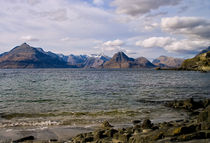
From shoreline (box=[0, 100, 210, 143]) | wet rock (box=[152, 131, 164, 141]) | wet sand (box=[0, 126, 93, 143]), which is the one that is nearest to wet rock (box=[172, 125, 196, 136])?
wet rock (box=[152, 131, 164, 141])

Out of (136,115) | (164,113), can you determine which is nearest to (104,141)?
(136,115)

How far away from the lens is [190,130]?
10156 mm

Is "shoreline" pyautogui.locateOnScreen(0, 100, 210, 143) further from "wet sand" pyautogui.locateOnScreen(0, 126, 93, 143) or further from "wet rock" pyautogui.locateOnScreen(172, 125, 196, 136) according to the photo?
"wet rock" pyautogui.locateOnScreen(172, 125, 196, 136)

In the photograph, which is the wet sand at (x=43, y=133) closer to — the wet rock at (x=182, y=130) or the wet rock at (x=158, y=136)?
the wet rock at (x=158, y=136)

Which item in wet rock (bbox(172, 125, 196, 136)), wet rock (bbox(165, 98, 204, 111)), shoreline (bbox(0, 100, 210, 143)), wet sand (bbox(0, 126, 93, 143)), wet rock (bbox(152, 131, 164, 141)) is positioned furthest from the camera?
wet rock (bbox(165, 98, 204, 111))

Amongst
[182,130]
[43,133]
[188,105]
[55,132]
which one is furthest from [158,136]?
[188,105]

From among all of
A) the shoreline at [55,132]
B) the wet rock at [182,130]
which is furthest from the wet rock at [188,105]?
the wet rock at [182,130]

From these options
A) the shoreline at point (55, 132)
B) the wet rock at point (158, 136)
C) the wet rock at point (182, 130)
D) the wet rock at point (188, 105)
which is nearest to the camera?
the wet rock at point (158, 136)

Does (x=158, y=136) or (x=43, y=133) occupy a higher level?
(x=158, y=136)

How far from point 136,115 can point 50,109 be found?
35.3ft

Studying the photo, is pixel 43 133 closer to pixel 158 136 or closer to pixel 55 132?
pixel 55 132

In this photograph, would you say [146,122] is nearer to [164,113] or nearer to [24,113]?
[164,113]

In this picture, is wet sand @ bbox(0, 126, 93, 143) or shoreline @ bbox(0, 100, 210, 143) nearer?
shoreline @ bbox(0, 100, 210, 143)

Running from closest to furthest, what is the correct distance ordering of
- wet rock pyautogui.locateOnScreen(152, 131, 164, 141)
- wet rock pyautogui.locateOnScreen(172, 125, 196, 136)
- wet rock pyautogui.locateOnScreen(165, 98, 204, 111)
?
wet rock pyautogui.locateOnScreen(152, 131, 164, 141), wet rock pyautogui.locateOnScreen(172, 125, 196, 136), wet rock pyautogui.locateOnScreen(165, 98, 204, 111)
